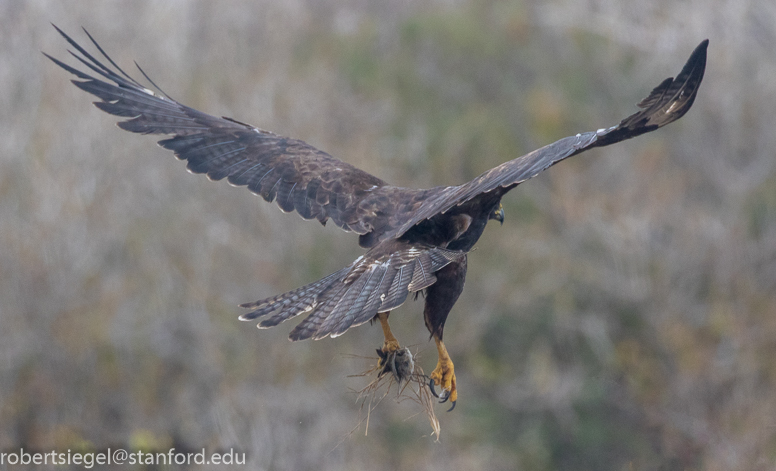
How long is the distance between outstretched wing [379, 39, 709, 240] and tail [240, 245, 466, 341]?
32 centimetres

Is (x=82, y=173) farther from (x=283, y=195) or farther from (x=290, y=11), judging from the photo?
(x=283, y=195)

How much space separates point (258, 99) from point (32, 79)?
15.6 ft

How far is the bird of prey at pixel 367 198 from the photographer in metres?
4.98

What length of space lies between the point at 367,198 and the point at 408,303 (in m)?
11.0

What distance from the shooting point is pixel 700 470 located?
1565 centimetres

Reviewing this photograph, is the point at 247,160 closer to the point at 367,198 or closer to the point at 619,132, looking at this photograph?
the point at 367,198

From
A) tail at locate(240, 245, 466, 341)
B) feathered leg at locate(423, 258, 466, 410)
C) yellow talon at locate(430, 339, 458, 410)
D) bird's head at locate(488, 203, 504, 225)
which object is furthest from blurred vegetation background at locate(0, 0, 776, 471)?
tail at locate(240, 245, 466, 341)

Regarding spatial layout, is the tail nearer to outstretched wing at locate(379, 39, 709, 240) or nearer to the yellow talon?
outstretched wing at locate(379, 39, 709, 240)

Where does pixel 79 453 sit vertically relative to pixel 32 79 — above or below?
below

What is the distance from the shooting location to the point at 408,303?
56.8ft

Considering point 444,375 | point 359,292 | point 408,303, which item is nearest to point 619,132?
point 359,292

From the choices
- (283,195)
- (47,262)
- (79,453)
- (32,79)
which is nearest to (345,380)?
(79,453)

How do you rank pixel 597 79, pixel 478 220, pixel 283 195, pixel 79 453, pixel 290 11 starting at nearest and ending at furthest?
pixel 478 220, pixel 283 195, pixel 79 453, pixel 597 79, pixel 290 11

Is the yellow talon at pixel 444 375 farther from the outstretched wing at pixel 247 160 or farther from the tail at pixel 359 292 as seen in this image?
the outstretched wing at pixel 247 160
